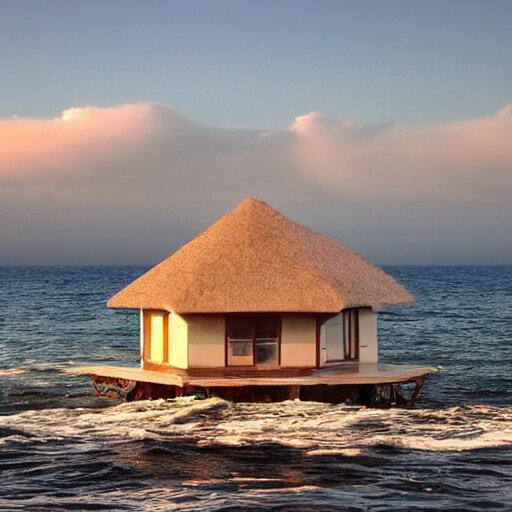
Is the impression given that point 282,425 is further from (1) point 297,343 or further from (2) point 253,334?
(2) point 253,334

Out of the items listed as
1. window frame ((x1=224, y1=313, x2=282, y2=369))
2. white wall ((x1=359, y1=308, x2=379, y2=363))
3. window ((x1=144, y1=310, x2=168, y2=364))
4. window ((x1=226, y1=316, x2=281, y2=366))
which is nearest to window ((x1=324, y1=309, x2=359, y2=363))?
white wall ((x1=359, y1=308, x2=379, y2=363))

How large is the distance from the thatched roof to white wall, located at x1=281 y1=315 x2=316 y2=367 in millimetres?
1056

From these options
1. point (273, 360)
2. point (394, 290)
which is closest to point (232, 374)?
point (273, 360)

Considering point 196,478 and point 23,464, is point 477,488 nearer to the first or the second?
point 196,478

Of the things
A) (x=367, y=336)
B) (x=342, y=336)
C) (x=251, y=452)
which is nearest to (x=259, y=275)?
(x=342, y=336)

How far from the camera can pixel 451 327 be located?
68.9 metres

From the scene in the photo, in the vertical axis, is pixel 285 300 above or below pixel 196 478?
above

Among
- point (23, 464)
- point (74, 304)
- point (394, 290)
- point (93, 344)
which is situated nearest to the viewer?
point (23, 464)

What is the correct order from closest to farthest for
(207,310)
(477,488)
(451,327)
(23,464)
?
(477,488) < (23,464) < (207,310) < (451,327)

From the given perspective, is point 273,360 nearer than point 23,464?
No

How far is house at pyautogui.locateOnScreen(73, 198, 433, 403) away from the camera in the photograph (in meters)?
28.5

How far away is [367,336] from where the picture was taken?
31656 mm

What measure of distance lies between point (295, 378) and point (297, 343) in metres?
1.24

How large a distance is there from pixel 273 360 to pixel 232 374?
1.35 metres
